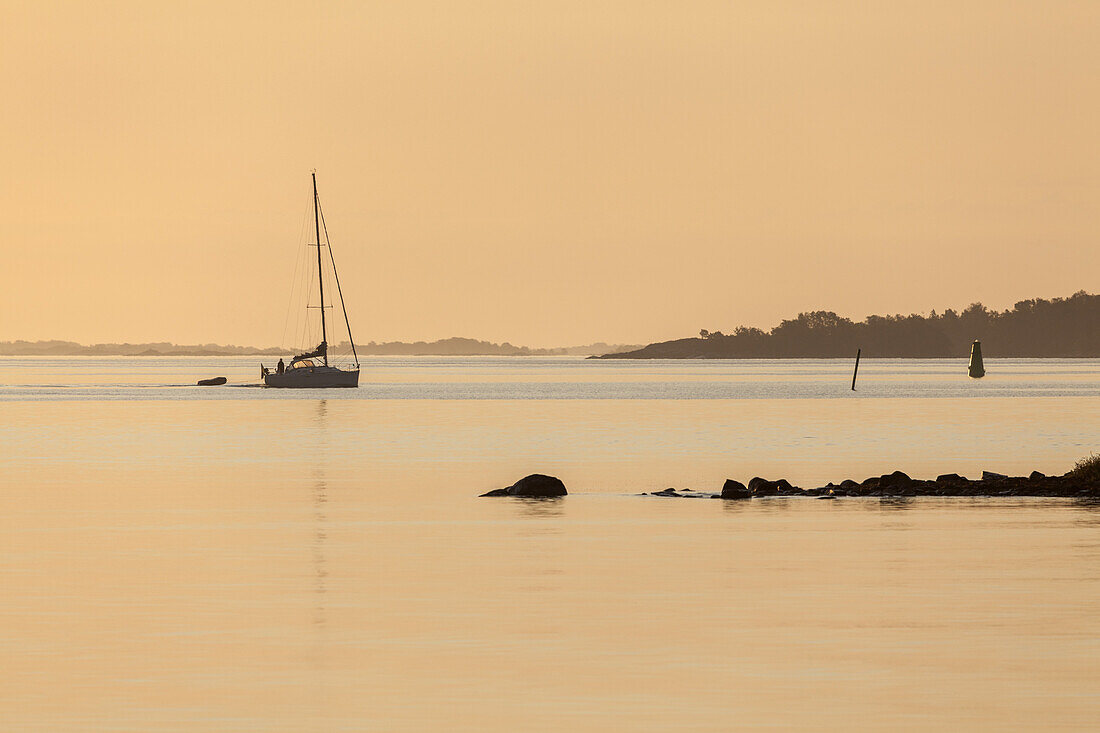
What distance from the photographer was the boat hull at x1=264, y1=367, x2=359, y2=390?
146 metres

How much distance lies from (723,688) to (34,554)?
16652mm

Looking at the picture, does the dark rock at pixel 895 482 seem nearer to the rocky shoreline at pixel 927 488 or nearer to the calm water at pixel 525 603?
the rocky shoreline at pixel 927 488

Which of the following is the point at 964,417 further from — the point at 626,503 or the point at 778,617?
the point at 778,617

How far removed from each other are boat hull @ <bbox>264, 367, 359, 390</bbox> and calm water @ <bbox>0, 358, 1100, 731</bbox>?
9015cm

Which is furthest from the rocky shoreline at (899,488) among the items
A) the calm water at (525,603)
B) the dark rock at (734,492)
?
the calm water at (525,603)

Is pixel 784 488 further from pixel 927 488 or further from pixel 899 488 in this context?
pixel 927 488

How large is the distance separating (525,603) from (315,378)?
125 metres

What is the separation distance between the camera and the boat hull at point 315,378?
479ft

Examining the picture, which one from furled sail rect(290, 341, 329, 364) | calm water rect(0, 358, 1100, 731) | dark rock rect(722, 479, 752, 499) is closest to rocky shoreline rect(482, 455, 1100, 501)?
dark rock rect(722, 479, 752, 499)

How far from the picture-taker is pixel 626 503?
133 ft

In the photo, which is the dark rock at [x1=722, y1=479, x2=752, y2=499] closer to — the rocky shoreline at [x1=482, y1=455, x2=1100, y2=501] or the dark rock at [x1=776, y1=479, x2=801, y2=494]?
the rocky shoreline at [x1=482, y1=455, x2=1100, y2=501]

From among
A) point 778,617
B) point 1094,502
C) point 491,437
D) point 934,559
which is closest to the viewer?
point 778,617

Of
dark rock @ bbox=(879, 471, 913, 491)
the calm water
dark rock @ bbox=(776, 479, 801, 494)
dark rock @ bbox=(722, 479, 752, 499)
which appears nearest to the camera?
the calm water

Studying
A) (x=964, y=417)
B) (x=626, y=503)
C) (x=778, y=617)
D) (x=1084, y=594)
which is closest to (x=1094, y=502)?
(x=626, y=503)
